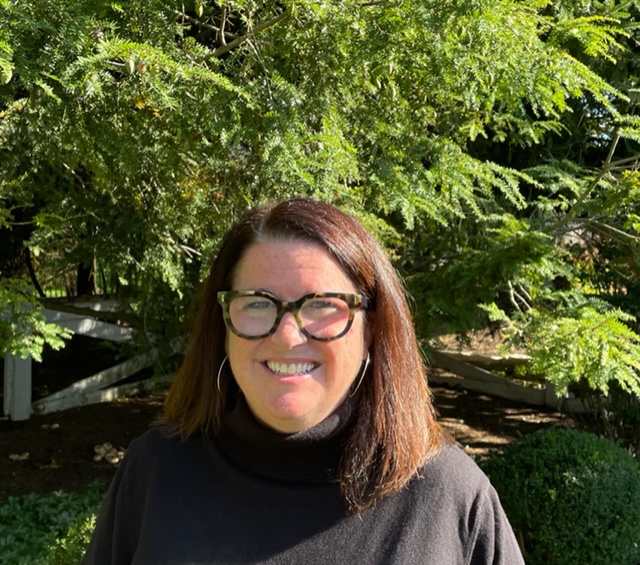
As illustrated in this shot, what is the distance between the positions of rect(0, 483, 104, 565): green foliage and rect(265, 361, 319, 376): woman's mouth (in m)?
2.48

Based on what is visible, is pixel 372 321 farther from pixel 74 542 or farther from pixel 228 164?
pixel 74 542

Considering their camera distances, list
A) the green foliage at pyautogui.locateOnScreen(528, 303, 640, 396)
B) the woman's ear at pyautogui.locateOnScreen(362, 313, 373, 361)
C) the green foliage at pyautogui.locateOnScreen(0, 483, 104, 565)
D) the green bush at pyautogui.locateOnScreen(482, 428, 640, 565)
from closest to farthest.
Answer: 1. the woman's ear at pyautogui.locateOnScreen(362, 313, 373, 361)
2. the green foliage at pyautogui.locateOnScreen(528, 303, 640, 396)
3. the green foliage at pyautogui.locateOnScreen(0, 483, 104, 565)
4. the green bush at pyautogui.locateOnScreen(482, 428, 640, 565)

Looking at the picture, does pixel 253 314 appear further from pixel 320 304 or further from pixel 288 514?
pixel 288 514

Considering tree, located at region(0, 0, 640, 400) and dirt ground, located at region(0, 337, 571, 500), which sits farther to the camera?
dirt ground, located at region(0, 337, 571, 500)

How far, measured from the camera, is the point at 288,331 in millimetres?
1463

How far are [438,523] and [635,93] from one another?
13.6ft

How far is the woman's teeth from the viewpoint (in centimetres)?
149

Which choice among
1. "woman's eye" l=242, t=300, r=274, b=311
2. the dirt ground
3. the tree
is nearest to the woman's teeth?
"woman's eye" l=242, t=300, r=274, b=311

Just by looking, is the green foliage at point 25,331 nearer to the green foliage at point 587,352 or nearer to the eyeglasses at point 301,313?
the eyeglasses at point 301,313

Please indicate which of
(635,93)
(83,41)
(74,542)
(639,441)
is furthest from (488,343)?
(83,41)

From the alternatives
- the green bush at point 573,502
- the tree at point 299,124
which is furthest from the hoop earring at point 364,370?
the green bush at point 573,502

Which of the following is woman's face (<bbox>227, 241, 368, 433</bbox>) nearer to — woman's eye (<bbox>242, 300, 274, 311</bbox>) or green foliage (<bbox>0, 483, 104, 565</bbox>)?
woman's eye (<bbox>242, 300, 274, 311</bbox>)

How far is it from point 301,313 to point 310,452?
1.00 ft

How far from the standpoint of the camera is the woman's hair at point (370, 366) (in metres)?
1.54
